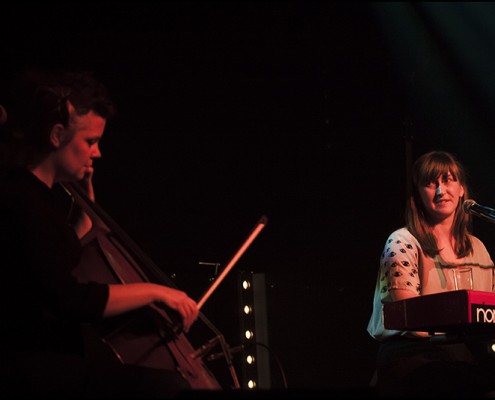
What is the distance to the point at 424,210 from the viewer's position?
Answer: 11.2 ft

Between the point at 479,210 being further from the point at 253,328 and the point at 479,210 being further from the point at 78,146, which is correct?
the point at 78,146

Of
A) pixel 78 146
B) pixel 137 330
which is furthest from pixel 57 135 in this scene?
pixel 137 330

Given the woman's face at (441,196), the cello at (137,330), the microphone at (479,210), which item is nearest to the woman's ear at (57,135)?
the cello at (137,330)

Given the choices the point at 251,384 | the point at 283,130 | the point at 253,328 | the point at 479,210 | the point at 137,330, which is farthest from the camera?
the point at 283,130

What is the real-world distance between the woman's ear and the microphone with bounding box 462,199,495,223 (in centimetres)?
186

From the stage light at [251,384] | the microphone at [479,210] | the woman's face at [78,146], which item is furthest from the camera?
the stage light at [251,384]

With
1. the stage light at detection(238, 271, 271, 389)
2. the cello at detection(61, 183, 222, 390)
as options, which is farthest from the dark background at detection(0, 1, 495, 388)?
the cello at detection(61, 183, 222, 390)

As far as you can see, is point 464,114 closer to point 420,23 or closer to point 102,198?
point 420,23

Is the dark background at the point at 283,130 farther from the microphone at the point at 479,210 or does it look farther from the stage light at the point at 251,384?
the microphone at the point at 479,210

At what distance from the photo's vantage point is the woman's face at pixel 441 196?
334 centimetres

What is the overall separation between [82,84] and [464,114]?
2990 mm

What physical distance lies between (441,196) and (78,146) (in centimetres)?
195

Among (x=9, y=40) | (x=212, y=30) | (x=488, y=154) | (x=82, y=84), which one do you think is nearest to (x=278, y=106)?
(x=212, y=30)

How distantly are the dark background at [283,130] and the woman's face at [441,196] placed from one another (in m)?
0.64
